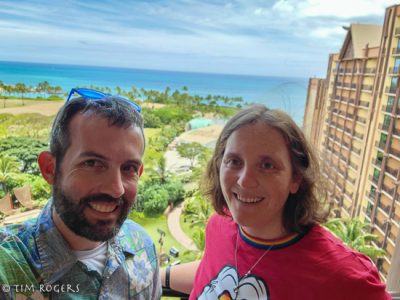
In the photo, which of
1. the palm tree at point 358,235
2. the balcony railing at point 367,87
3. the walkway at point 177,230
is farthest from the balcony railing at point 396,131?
the walkway at point 177,230

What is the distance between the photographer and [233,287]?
79 cm

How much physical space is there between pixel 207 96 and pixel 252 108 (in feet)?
5.82

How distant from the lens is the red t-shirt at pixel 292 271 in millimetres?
671

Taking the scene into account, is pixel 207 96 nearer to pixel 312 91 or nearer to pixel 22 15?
pixel 312 91

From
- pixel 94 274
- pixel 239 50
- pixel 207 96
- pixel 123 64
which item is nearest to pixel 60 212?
pixel 94 274

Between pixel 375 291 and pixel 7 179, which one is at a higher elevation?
pixel 375 291

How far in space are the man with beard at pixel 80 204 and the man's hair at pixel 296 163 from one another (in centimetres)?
27

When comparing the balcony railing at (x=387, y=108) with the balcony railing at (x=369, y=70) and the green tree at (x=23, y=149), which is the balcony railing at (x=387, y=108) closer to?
the balcony railing at (x=369, y=70)

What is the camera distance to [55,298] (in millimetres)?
653

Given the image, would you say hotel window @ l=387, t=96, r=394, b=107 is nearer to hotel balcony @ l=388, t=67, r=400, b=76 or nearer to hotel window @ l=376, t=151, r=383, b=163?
hotel balcony @ l=388, t=67, r=400, b=76

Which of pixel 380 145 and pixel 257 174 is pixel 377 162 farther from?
pixel 257 174

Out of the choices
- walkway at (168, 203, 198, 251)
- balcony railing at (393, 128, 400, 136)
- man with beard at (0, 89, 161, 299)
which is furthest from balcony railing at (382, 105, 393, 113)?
walkway at (168, 203, 198, 251)

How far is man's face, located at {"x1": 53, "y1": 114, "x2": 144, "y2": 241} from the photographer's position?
67 centimetres

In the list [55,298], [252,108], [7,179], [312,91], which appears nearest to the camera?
[55,298]
